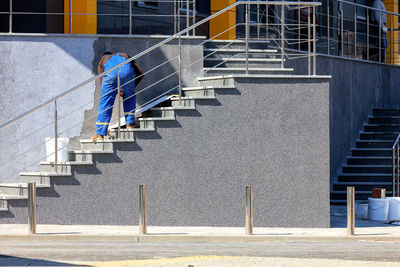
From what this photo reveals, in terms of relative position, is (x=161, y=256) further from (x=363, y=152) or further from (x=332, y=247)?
(x=363, y=152)

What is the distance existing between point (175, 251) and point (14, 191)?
3728mm

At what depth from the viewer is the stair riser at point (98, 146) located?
12.1 meters

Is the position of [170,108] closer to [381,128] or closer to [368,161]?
[368,161]

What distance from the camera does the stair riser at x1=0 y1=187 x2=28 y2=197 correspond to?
12.0 meters

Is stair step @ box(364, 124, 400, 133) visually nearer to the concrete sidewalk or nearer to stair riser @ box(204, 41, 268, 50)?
stair riser @ box(204, 41, 268, 50)

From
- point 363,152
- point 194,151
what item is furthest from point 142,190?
point 363,152

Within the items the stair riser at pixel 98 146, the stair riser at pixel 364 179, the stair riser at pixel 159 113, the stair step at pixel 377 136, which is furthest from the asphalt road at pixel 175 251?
the stair step at pixel 377 136

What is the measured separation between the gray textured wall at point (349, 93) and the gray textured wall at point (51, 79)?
8.21ft

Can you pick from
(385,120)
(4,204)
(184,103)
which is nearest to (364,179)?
(385,120)

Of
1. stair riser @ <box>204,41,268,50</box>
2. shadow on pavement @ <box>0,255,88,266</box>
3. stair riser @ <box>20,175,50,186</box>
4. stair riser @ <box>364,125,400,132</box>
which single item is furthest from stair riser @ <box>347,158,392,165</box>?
shadow on pavement @ <box>0,255,88,266</box>

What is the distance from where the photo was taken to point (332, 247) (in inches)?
395

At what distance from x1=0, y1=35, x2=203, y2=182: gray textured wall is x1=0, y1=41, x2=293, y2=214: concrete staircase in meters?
0.43

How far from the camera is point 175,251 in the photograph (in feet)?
31.4

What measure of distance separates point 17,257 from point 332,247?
390cm
